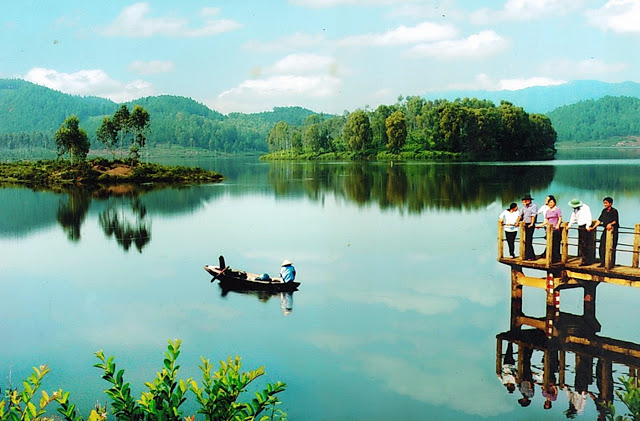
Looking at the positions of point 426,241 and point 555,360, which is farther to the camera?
point 426,241

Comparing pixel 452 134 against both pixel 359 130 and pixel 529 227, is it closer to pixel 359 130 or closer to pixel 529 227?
pixel 359 130

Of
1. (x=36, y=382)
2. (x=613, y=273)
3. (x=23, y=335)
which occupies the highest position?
(x=36, y=382)

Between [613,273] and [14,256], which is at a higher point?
[613,273]

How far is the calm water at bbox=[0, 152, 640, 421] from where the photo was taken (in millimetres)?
17188

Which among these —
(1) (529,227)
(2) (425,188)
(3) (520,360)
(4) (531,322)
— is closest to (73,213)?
(2) (425,188)

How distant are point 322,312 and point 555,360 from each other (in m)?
8.67

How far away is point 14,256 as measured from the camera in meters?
36.2

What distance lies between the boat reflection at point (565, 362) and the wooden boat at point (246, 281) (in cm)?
934

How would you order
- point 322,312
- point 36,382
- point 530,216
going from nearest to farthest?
point 36,382
point 530,216
point 322,312

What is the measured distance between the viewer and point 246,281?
27.3 metres

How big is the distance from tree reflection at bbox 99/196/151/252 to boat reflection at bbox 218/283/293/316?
12331mm

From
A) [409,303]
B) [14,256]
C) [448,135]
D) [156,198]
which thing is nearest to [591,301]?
[409,303]

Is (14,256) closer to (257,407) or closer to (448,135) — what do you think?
(257,407)

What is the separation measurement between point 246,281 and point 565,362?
13.6 m
